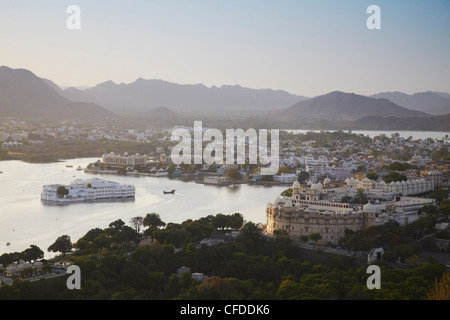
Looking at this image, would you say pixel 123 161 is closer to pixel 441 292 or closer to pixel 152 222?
pixel 152 222

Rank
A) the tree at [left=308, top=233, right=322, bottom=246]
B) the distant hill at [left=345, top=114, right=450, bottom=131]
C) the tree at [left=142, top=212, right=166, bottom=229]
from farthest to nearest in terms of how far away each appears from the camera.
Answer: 1. the distant hill at [left=345, top=114, right=450, bottom=131]
2. the tree at [left=142, top=212, right=166, bottom=229]
3. the tree at [left=308, top=233, right=322, bottom=246]

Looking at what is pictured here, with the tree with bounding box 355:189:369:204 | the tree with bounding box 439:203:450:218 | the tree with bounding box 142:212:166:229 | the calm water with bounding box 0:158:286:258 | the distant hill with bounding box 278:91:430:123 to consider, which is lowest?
the calm water with bounding box 0:158:286:258

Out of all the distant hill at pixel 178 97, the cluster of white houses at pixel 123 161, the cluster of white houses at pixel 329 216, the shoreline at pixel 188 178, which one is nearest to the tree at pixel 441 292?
the cluster of white houses at pixel 329 216

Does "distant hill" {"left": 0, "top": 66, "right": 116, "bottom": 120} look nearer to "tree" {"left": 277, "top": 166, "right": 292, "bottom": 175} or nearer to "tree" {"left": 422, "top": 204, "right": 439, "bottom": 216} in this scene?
"tree" {"left": 277, "top": 166, "right": 292, "bottom": 175}

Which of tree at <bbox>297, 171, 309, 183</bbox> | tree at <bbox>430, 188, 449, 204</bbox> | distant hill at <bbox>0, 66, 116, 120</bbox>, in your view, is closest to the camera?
tree at <bbox>430, 188, 449, 204</bbox>

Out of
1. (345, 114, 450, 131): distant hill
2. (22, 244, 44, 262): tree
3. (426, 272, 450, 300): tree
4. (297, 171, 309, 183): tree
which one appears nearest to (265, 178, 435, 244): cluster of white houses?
(426, 272, 450, 300): tree

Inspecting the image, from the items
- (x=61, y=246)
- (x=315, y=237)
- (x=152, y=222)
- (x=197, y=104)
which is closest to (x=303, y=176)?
(x=152, y=222)

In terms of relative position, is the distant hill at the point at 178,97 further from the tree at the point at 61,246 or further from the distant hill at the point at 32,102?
the tree at the point at 61,246
